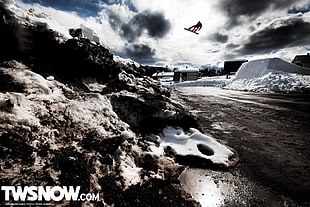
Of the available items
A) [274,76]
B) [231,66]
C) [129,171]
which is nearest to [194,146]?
[129,171]

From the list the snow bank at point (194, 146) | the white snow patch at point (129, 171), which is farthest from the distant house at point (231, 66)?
the white snow patch at point (129, 171)

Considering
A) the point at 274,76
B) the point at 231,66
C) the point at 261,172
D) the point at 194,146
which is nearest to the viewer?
the point at 261,172

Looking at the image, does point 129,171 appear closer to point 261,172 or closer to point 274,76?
point 261,172

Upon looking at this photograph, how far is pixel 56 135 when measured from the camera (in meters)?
2.08

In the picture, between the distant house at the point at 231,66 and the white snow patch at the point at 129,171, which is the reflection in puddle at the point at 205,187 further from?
the distant house at the point at 231,66

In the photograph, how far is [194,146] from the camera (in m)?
3.08

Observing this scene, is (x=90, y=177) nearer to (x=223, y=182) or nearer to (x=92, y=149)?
(x=92, y=149)

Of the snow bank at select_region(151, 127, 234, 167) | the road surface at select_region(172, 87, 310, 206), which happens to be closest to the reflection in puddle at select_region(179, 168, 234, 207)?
the road surface at select_region(172, 87, 310, 206)

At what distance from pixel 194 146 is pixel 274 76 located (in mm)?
16601

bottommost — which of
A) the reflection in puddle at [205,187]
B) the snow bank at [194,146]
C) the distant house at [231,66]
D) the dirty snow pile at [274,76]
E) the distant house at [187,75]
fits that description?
the reflection in puddle at [205,187]

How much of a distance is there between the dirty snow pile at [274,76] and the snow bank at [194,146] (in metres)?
13.8

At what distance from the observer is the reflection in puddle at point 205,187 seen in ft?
6.30

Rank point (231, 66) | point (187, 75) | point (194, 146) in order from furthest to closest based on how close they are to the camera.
A: point (231, 66)
point (187, 75)
point (194, 146)

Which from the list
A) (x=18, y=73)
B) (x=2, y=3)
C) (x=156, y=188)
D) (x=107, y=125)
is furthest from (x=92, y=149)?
(x=2, y=3)
